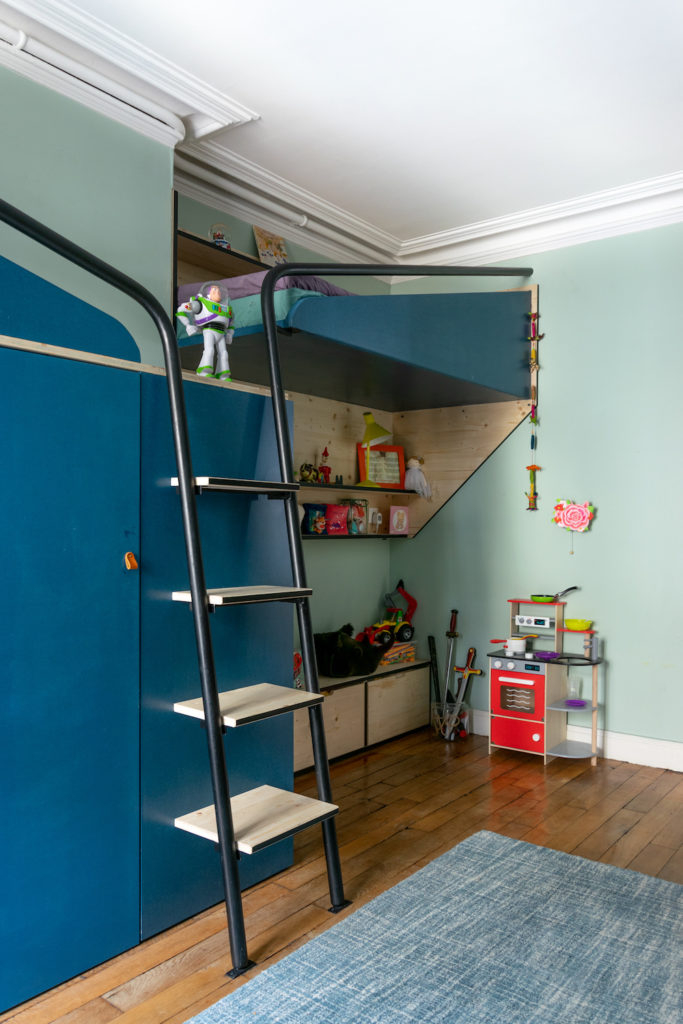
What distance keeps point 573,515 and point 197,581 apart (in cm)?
277

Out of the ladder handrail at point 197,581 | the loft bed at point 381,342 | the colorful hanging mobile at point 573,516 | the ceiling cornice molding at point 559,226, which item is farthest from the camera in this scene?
the colorful hanging mobile at point 573,516

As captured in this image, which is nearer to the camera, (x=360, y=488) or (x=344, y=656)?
(x=344, y=656)

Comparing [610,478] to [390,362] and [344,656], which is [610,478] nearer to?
[390,362]

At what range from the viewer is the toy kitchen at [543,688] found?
4.09 metres

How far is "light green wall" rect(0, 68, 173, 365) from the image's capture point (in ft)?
8.90

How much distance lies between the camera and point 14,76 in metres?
2.71

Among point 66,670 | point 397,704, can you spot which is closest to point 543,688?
point 397,704

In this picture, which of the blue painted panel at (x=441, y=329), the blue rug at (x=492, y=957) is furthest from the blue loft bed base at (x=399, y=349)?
the blue rug at (x=492, y=957)

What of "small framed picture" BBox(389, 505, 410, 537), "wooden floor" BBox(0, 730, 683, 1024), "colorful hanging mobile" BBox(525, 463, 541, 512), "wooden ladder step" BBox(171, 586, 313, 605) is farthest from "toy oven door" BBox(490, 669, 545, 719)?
"wooden ladder step" BBox(171, 586, 313, 605)

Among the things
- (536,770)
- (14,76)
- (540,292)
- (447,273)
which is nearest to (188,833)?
(536,770)

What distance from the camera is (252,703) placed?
93.9 inches

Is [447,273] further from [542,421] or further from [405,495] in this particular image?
[405,495]

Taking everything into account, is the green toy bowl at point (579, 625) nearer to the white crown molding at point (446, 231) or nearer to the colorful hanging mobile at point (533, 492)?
the colorful hanging mobile at point (533, 492)

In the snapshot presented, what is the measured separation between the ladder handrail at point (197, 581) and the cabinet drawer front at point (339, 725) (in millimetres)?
1742
